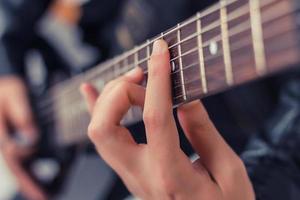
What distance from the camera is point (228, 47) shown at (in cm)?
36

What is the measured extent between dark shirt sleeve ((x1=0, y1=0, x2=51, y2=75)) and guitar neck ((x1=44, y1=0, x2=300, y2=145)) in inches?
21.0

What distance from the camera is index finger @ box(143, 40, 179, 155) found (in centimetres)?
41

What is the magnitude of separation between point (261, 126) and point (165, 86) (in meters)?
0.17

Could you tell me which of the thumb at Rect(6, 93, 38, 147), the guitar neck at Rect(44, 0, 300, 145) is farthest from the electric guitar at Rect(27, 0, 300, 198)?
the thumb at Rect(6, 93, 38, 147)

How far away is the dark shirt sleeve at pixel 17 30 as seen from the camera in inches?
38.4

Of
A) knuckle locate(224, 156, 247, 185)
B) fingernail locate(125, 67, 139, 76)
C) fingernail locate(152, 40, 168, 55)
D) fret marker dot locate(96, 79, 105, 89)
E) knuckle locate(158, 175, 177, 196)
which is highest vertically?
fingernail locate(152, 40, 168, 55)

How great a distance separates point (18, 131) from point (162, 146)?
519mm

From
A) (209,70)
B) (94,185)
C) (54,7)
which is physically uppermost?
(54,7)

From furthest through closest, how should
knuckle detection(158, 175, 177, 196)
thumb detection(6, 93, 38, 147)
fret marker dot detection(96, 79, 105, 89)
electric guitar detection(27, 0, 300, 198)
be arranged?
1. thumb detection(6, 93, 38, 147)
2. fret marker dot detection(96, 79, 105, 89)
3. knuckle detection(158, 175, 177, 196)
4. electric guitar detection(27, 0, 300, 198)

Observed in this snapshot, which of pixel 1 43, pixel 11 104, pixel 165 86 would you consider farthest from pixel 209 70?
pixel 1 43

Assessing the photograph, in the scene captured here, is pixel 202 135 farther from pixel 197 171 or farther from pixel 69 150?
pixel 69 150

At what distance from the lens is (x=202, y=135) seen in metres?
0.44

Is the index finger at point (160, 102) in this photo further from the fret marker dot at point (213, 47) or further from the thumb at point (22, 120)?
the thumb at point (22, 120)

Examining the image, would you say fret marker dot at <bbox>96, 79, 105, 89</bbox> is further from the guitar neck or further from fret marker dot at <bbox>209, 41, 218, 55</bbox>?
fret marker dot at <bbox>209, 41, 218, 55</bbox>
